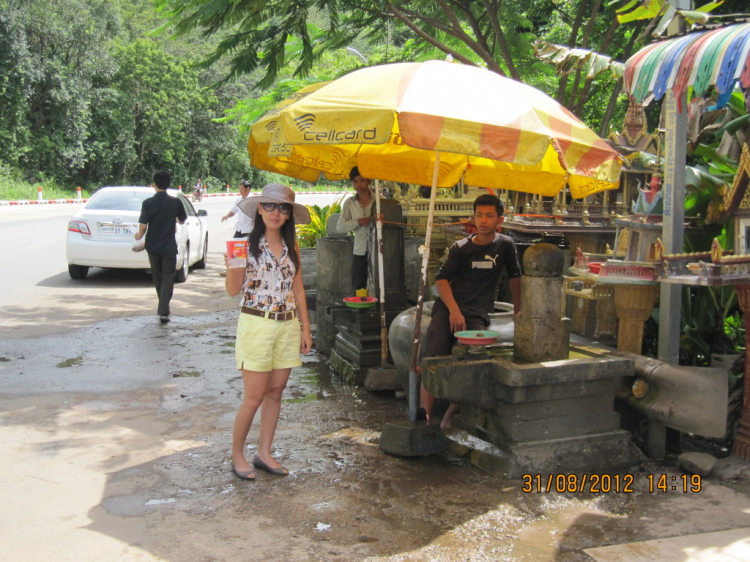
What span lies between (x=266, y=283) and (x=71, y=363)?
3.75m

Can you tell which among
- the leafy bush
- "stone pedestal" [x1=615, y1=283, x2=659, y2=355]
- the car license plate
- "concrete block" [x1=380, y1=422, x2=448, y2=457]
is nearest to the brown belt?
"concrete block" [x1=380, y1=422, x2=448, y2=457]

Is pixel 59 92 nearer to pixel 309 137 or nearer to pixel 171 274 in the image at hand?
pixel 171 274

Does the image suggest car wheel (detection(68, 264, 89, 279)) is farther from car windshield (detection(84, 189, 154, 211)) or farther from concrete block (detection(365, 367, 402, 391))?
concrete block (detection(365, 367, 402, 391))

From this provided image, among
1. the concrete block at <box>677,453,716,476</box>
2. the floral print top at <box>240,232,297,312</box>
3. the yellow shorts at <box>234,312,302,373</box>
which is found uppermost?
the floral print top at <box>240,232,297,312</box>

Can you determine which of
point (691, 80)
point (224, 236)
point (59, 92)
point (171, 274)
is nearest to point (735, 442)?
point (691, 80)

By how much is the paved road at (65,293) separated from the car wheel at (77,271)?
5.2 inches

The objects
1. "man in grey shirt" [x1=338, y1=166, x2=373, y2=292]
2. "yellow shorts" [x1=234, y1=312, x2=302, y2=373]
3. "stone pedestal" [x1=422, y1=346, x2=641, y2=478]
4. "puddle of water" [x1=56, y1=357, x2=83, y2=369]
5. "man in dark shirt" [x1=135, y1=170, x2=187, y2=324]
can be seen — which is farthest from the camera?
"man in dark shirt" [x1=135, y1=170, x2=187, y2=324]

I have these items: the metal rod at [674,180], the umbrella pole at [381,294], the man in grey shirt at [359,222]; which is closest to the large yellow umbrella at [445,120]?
the metal rod at [674,180]

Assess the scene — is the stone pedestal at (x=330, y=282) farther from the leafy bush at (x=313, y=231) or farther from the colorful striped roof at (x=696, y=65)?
the colorful striped roof at (x=696, y=65)

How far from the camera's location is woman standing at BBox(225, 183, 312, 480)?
4.49 metres

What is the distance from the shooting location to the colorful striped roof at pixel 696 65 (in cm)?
388

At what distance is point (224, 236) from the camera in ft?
77.1

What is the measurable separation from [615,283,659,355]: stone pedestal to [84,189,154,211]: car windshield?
921cm

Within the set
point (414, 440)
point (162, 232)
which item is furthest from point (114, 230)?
point (414, 440)
